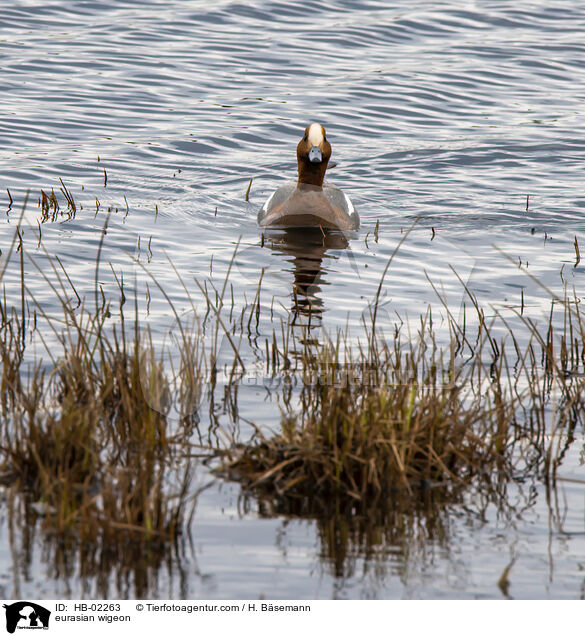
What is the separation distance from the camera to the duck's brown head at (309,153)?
440 inches

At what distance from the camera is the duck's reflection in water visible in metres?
7.88

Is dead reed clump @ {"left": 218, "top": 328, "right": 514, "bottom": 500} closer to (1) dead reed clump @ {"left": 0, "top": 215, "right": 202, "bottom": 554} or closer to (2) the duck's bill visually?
(1) dead reed clump @ {"left": 0, "top": 215, "right": 202, "bottom": 554}

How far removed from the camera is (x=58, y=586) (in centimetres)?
402

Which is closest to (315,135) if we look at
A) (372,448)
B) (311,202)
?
(311,202)

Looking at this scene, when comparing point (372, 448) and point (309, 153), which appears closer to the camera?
point (372, 448)

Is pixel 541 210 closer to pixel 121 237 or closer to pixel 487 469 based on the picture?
pixel 121 237

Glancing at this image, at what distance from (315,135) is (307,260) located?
195 centimetres

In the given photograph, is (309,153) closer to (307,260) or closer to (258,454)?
(307,260)

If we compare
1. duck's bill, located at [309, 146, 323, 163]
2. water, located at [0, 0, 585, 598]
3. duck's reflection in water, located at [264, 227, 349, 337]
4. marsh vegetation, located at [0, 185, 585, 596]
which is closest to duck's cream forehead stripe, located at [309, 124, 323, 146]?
duck's bill, located at [309, 146, 323, 163]
